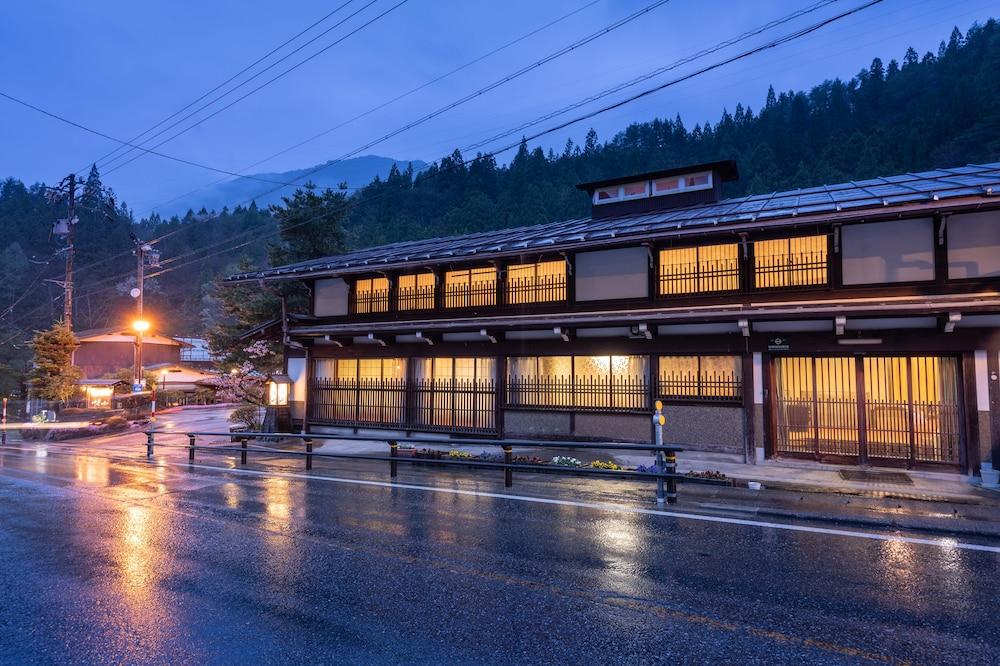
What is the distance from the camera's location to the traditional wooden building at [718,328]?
1171 centimetres

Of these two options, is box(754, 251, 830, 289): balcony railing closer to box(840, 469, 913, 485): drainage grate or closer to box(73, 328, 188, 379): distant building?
box(840, 469, 913, 485): drainage grate

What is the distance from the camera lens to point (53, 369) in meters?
29.8

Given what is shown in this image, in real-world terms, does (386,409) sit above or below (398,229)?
below

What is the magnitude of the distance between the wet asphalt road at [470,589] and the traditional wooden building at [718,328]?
6.44 meters

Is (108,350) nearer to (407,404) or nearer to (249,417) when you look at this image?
(249,417)

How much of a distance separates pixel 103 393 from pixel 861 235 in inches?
1673

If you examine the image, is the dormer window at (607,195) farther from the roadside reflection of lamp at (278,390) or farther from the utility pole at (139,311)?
the utility pole at (139,311)

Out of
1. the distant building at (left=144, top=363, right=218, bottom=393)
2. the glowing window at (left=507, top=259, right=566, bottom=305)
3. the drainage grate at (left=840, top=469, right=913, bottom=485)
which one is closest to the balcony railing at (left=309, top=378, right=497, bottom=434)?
the glowing window at (left=507, top=259, right=566, bottom=305)

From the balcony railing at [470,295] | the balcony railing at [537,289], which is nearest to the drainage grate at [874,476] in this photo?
the balcony railing at [537,289]

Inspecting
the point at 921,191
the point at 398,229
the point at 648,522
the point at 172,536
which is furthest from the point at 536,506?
the point at 398,229

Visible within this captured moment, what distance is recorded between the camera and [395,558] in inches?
245

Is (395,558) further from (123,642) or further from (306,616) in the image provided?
(123,642)

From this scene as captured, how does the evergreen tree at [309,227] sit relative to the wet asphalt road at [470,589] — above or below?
above

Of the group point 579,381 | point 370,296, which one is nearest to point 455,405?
point 579,381
